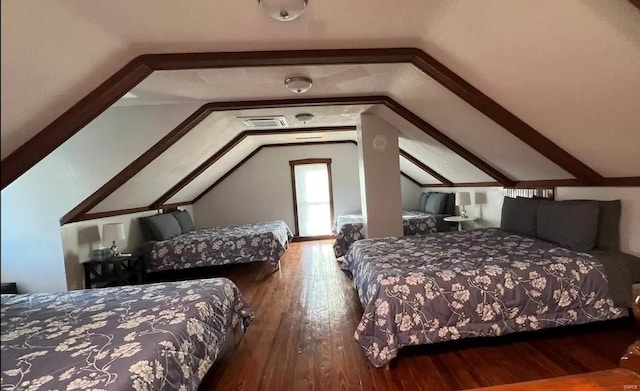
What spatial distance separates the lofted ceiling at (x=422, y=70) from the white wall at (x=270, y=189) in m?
3.54

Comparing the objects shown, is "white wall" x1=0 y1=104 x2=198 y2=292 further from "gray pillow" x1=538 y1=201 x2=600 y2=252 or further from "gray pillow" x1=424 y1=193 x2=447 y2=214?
"gray pillow" x1=424 y1=193 x2=447 y2=214

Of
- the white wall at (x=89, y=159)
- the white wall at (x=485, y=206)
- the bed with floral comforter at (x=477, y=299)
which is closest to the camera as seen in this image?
the bed with floral comforter at (x=477, y=299)

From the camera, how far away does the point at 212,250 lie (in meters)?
4.85

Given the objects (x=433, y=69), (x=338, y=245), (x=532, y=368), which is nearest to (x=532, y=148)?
(x=433, y=69)

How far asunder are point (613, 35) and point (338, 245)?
13.7ft

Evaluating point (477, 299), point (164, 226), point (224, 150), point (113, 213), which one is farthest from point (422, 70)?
point (164, 226)

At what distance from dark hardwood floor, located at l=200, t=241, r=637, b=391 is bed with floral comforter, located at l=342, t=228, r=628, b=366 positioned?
156 mm

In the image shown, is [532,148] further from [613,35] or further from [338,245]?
[338,245]

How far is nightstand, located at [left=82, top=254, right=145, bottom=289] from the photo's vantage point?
3824 mm

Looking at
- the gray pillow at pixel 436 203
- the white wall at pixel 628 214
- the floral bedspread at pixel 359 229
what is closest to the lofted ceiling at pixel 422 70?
the white wall at pixel 628 214

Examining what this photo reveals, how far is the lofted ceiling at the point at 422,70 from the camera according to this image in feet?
5.30

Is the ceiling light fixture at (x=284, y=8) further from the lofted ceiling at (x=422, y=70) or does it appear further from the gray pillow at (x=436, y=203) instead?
the gray pillow at (x=436, y=203)

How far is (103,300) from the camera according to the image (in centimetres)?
234

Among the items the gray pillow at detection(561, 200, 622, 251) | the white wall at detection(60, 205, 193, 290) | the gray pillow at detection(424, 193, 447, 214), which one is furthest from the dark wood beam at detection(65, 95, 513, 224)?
the gray pillow at detection(424, 193, 447, 214)
